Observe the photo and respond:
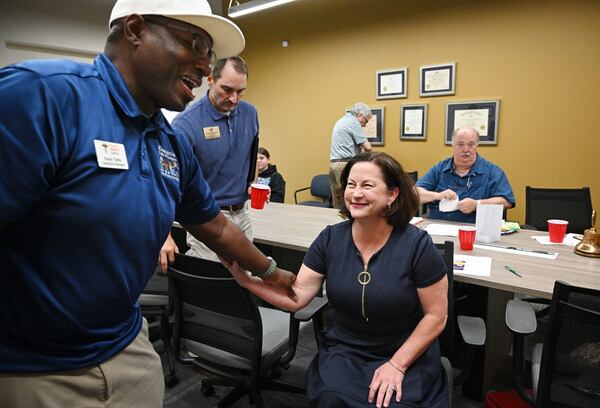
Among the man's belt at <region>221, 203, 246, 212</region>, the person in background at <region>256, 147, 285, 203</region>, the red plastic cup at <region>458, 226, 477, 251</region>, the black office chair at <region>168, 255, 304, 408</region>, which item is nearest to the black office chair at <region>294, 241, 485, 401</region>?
the black office chair at <region>168, 255, 304, 408</region>

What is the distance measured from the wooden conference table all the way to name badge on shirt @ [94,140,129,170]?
158 centimetres

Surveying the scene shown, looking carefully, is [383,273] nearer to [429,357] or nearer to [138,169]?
[429,357]

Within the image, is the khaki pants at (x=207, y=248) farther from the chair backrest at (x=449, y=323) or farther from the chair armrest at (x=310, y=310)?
the chair backrest at (x=449, y=323)

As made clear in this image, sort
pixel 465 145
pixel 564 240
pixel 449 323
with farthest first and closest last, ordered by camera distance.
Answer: pixel 465 145 < pixel 564 240 < pixel 449 323

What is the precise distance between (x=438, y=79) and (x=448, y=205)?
258cm

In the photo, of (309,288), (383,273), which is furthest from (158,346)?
(383,273)

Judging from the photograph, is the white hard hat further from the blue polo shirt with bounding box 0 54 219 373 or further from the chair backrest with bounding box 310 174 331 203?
the chair backrest with bounding box 310 174 331 203

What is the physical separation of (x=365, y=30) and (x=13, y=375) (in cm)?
549

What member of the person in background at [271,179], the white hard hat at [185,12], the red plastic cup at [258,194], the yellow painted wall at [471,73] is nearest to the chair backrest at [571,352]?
the white hard hat at [185,12]

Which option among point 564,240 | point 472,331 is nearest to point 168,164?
point 472,331

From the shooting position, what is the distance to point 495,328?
2.34m

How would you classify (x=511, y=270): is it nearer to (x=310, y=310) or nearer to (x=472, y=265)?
(x=472, y=265)

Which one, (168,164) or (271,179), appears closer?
(168,164)

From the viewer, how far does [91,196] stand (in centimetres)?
77
